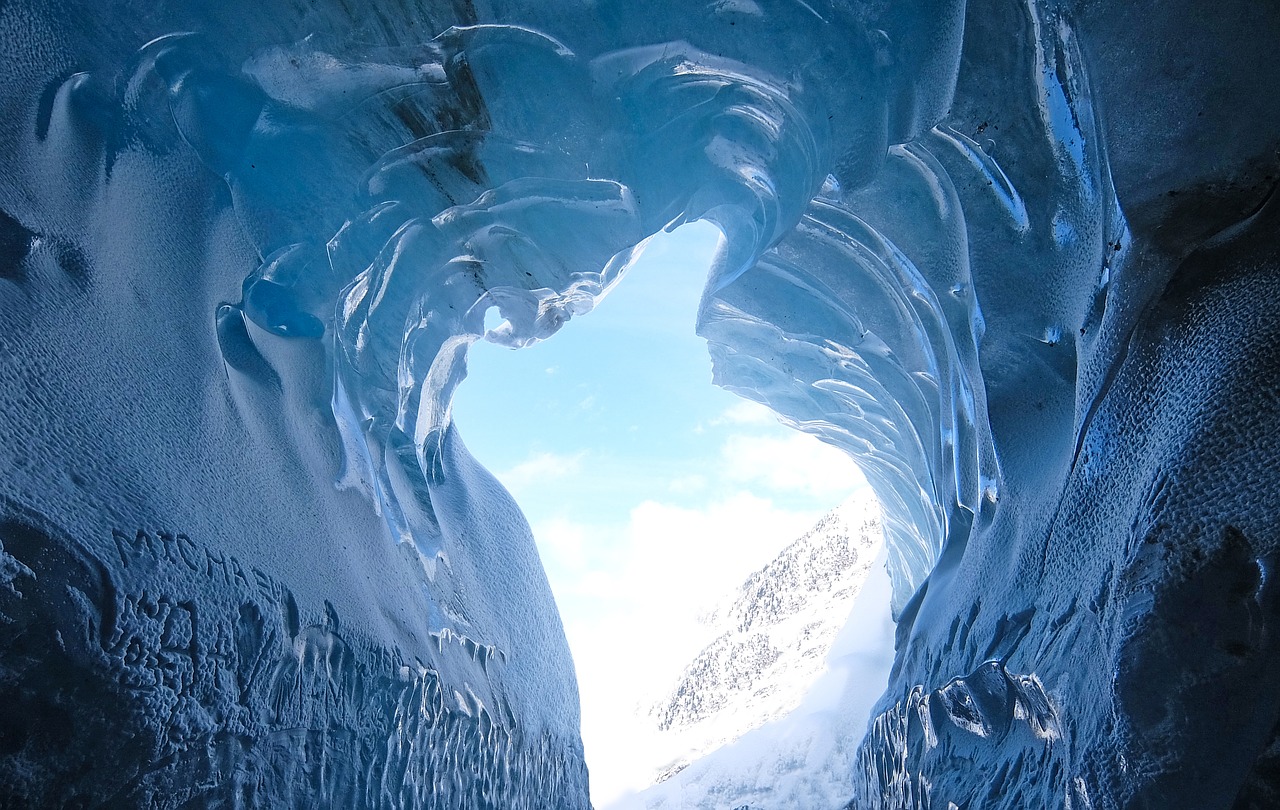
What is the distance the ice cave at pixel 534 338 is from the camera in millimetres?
1424

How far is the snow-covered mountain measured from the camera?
473 inches

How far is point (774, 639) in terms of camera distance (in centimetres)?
1424

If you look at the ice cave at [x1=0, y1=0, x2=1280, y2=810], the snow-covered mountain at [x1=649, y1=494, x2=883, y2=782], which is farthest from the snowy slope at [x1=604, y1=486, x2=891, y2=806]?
the ice cave at [x1=0, y1=0, x2=1280, y2=810]

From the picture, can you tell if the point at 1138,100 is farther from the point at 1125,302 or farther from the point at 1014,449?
the point at 1014,449

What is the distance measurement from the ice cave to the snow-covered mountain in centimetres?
874

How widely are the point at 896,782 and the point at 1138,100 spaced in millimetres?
2662

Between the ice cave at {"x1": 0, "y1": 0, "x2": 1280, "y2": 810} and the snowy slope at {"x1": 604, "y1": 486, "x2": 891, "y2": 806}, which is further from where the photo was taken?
the snowy slope at {"x1": 604, "y1": 486, "x2": 891, "y2": 806}

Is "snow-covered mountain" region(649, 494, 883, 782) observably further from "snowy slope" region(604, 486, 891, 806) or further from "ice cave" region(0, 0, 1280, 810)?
"ice cave" region(0, 0, 1280, 810)

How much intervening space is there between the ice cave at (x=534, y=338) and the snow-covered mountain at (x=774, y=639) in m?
8.74

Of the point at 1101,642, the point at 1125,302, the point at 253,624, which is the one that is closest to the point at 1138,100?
the point at 1125,302

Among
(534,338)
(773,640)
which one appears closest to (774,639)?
(773,640)

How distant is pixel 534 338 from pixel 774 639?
12.0 m

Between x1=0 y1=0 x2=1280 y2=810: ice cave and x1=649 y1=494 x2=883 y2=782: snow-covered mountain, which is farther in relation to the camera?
x1=649 y1=494 x2=883 y2=782: snow-covered mountain

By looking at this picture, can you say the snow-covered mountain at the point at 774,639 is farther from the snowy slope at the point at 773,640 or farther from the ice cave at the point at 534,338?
the ice cave at the point at 534,338
